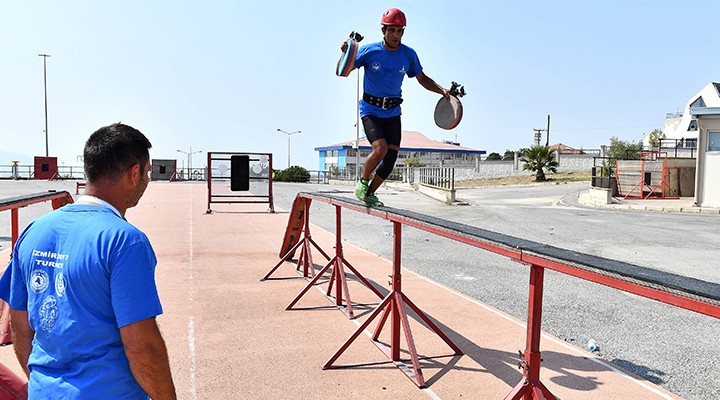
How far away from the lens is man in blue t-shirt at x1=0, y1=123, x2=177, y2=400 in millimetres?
1870

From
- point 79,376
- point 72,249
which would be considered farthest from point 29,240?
point 79,376

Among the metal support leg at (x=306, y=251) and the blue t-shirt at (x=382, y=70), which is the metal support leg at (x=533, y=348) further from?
the metal support leg at (x=306, y=251)

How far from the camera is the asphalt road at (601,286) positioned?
5090 millimetres

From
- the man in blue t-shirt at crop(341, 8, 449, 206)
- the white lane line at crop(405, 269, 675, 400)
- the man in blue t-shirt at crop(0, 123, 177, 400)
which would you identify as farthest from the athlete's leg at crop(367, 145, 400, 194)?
the man in blue t-shirt at crop(0, 123, 177, 400)

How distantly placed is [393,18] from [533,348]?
3.16 meters

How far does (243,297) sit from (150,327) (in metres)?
5.14

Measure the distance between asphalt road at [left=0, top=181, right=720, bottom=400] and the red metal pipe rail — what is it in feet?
15.2

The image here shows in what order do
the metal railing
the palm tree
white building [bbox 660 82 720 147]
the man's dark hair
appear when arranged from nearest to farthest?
the man's dark hair
the metal railing
the palm tree
white building [bbox 660 82 720 147]

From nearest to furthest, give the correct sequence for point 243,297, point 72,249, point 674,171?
point 72,249, point 243,297, point 674,171

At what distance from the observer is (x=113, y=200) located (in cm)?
209

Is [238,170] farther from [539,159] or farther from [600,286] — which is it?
[539,159]

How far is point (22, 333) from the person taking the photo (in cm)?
214

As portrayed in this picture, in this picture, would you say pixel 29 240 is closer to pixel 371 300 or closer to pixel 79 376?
pixel 79 376

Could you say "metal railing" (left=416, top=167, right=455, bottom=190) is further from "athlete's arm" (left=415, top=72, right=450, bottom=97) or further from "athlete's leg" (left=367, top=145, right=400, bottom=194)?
"athlete's leg" (left=367, top=145, right=400, bottom=194)
